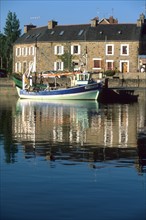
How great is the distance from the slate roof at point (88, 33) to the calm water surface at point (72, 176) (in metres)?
63.3

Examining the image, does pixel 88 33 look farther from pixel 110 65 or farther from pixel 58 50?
pixel 110 65

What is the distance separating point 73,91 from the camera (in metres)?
76.9

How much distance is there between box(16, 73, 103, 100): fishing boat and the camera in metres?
75.1

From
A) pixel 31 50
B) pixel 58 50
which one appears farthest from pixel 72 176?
pixel 31 50

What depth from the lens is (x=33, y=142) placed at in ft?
91.1

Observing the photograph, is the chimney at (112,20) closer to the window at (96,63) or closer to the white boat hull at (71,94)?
the window at (96,63)

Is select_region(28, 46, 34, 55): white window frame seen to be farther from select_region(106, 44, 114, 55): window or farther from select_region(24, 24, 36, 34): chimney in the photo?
select_region(106, 44, 114, 55): window

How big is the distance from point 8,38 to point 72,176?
106872 mm

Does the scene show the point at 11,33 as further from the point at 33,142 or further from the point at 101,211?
the point at 101,211

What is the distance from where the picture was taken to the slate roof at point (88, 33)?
3704 inches

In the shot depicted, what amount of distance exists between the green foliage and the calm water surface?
91.7m

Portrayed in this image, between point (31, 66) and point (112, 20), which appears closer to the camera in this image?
point (31, 66)

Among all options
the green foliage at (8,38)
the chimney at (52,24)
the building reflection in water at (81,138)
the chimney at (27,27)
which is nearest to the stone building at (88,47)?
the chimney at (52,24)

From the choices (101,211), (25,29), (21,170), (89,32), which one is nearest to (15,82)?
(89,32)
